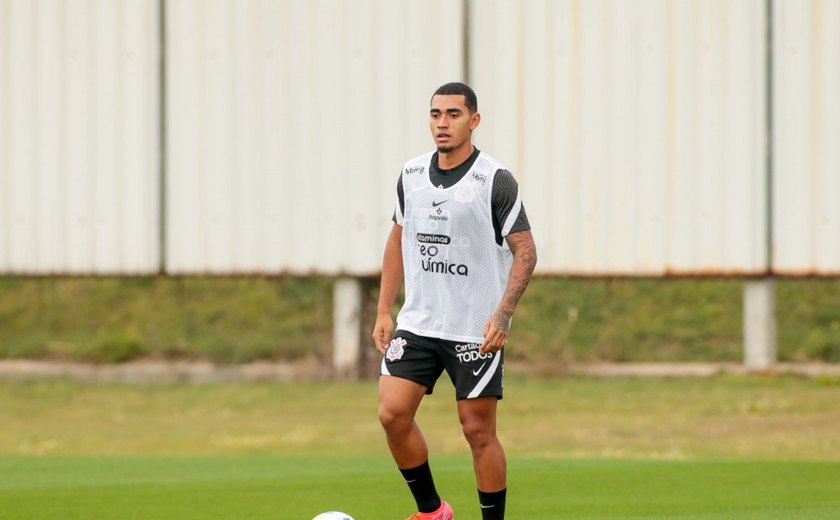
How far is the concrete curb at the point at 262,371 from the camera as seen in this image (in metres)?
20.4

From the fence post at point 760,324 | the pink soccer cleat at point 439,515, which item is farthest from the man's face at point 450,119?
the fence post at point 760,324

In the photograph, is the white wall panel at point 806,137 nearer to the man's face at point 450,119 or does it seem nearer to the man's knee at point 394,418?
the man's face at point 450,119

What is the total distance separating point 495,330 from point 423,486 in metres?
1.09

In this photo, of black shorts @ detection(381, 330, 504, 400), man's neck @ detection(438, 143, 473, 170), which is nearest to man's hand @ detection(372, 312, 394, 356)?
black shorts @ detection(381, 330, 504, 400)

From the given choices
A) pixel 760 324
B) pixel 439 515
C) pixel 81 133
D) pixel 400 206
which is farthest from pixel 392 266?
pixel 81 133

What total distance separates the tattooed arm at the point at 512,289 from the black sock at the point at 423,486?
0.88 metres

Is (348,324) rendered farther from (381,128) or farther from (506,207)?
(506,207)

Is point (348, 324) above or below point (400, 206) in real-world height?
below

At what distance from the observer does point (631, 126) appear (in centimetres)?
1950

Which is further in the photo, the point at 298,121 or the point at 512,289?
the point at 298,121

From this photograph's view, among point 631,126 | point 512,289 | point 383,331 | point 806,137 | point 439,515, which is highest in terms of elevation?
point 631,126

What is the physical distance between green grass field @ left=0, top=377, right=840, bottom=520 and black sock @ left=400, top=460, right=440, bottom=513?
1.15 metres

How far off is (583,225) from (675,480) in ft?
29.0

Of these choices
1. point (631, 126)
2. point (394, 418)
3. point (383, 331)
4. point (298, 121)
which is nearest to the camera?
point (394, 418)
